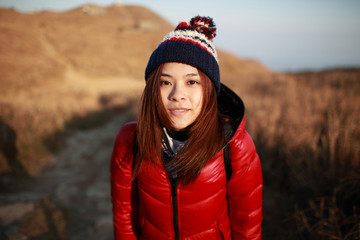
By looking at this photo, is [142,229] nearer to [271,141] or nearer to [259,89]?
[271,141]

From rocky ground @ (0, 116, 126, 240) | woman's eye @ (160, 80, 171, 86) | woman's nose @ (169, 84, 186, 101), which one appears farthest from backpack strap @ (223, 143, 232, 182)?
rocky ground @ (0, 116, 126, 240)

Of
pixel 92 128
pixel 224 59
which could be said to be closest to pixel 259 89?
pixel 92 128

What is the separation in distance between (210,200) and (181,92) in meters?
0.69

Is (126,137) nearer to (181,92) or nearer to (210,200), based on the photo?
(181,92)

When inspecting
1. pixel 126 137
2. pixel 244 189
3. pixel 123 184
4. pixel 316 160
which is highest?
pixel 126 137

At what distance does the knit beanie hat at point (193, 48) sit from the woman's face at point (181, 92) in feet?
0.16

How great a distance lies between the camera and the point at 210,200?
1156mm

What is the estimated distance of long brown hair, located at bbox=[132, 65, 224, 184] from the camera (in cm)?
113

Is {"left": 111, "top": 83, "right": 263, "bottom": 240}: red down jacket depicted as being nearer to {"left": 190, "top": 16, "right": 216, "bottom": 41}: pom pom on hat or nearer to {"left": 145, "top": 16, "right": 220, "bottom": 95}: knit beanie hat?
{"left": 145, "top": 16, "right": 220, "bottom": 95}: knit beanie hat

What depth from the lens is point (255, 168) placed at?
45.9 inches

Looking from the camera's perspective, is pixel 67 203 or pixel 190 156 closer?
pixel 190 156

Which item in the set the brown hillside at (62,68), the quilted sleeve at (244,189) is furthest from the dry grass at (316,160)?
the brown hillside at (62,68)

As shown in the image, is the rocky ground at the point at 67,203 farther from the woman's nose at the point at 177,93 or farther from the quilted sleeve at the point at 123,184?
the woman's nose at the point at 177,93

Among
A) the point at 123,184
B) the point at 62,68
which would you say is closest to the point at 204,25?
the point at 123,184
